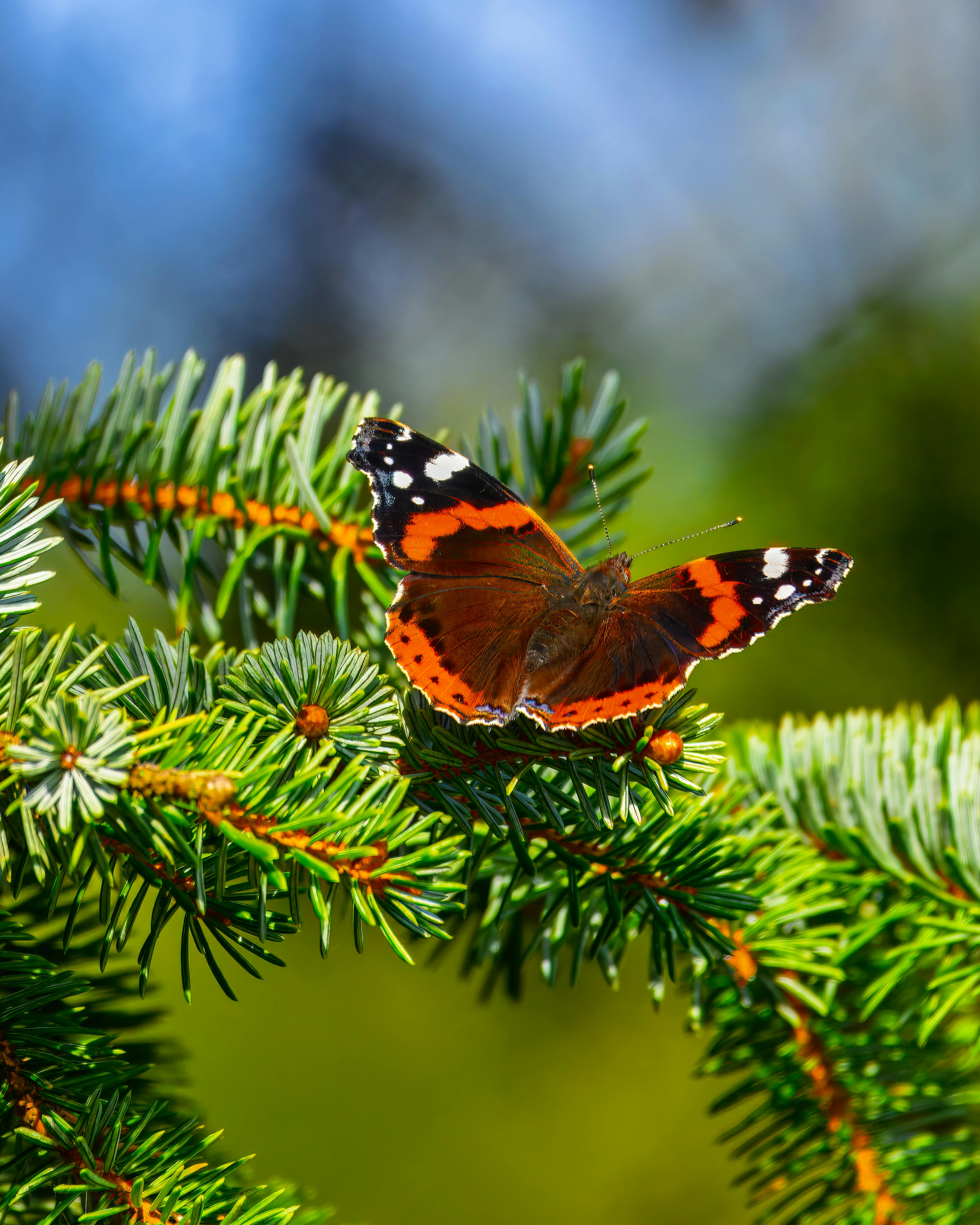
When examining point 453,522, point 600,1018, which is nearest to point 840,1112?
point 453,522

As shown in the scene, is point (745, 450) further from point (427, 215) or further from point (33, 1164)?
point (427, 215)

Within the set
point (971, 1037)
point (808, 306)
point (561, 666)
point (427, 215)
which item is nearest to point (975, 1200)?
point (971, 1037)

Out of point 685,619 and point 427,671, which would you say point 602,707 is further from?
point 685,619

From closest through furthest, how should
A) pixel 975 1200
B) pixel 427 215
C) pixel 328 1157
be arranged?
pixel 975 1200 < pixel 328 1157 < pixel 427 215

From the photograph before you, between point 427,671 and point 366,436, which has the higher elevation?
point 366,436

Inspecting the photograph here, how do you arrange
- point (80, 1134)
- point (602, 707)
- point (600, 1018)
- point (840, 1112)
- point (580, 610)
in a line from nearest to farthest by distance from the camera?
point (80, 1134) → point (602, 707) → point (840, 1112) → point (580, 610) → point (600, 1018)

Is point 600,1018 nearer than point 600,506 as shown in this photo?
No

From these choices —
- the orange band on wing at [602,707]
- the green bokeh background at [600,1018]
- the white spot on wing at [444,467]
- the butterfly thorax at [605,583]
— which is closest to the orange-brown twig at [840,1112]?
the orange band on wing at [602,707]
